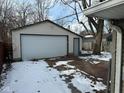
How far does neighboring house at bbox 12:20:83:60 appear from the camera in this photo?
14.1m

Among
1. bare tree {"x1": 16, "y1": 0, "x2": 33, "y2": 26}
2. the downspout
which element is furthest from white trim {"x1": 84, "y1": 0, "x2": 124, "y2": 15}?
bare tree {"x1": 16, "y1": 0, "x2": 33, "y2": 26}

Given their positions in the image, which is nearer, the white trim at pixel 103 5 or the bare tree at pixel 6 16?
the white trim at pixel 103 5

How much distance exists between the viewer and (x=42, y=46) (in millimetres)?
15219

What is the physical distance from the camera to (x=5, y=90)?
6141mm

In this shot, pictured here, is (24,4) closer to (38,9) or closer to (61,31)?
(38,9)

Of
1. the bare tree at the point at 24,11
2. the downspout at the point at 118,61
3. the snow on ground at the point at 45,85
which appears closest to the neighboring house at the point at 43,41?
the snow on ground at the point at 45,85

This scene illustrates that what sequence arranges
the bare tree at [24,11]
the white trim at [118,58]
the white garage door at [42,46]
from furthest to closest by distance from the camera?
the bare tree at [24,11] → the white garage door at [42,46] → the white trim at [118,58]

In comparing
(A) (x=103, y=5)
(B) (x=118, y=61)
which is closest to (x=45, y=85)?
(B) (x=118, y=61)

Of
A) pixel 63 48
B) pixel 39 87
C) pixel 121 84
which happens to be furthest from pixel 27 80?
pixel 63 48

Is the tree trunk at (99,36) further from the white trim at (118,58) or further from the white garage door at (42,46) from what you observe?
the white trim at (118,58)

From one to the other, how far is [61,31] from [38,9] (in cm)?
1664

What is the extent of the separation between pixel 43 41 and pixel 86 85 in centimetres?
924

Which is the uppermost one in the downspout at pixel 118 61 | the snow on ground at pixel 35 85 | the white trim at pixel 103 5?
the white trim at pixel 103 5

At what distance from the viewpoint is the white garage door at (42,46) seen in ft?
47.5
